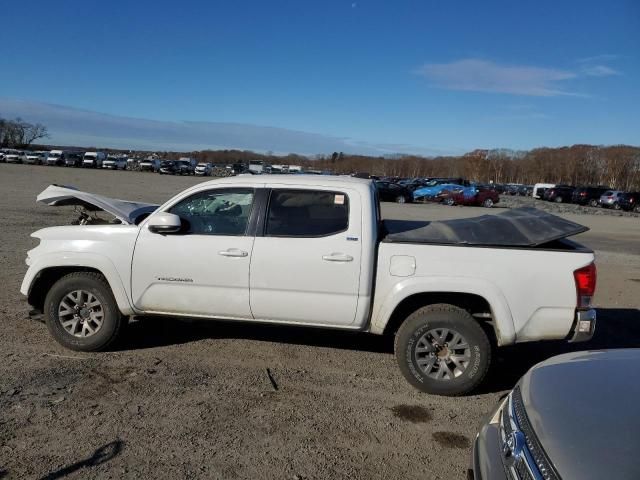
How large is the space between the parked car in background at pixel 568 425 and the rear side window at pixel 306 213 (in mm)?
2358

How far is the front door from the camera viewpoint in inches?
196

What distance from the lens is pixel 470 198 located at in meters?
39.2

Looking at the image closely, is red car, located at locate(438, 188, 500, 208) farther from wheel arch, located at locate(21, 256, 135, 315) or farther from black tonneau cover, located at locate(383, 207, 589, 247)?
wheel arch, located at locate(21, 256, 135, 315)

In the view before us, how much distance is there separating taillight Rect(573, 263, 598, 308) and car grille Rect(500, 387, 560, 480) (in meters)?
2.01

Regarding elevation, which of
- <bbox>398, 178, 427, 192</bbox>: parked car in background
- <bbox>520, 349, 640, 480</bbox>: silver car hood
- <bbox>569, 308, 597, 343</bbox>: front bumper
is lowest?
<bbox>398, 178, 427, 192</bbox>: parked car in background

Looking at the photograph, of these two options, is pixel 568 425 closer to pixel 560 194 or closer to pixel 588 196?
pixel 588 196

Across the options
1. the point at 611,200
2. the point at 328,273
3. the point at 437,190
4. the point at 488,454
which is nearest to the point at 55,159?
the point at 437,190

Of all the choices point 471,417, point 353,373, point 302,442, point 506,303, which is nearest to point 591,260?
point 506,303

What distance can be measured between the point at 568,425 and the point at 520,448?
222 millimetres

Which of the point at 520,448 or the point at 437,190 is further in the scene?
the point at 437,190

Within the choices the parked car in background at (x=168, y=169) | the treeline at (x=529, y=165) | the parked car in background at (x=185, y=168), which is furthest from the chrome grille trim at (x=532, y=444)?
the treeline at (x=529, y=165)

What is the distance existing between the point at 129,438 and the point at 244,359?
67.1 inches

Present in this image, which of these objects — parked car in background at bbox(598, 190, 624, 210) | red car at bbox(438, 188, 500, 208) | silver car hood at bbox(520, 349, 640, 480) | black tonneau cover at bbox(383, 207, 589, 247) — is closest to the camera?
silver car hood at bbox(520, 349, 640, 480)

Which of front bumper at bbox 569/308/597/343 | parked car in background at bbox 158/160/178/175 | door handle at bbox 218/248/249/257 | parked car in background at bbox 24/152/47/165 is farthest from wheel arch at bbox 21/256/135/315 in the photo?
parked car in background at bbox 24/152/47/165
